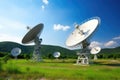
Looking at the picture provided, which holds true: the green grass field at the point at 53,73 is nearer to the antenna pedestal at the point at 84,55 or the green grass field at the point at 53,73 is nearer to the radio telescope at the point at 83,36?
the radio telescope at the point at 83,36

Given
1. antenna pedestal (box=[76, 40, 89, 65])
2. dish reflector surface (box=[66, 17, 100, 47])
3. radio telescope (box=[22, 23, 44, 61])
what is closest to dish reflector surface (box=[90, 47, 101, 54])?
radio telescope (box=[22, 23, 44, 61])

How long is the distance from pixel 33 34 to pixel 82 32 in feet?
77.1

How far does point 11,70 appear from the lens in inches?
1419

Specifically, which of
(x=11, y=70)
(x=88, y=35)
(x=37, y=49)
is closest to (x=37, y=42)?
(x=37, y=49)

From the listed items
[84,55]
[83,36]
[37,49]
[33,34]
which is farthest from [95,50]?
[83,36]

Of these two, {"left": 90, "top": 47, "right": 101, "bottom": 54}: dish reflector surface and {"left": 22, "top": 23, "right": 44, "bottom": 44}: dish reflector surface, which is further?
{"left": 90, "top": 47, "right": 101, "bottom": 54}: dish reflector surface

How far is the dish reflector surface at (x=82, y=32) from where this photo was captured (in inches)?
2800

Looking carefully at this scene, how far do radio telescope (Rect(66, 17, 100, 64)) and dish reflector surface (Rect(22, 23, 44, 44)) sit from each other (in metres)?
16.1

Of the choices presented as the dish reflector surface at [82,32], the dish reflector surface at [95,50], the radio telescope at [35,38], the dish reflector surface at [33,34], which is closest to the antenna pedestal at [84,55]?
the dish reflector surface at [82,32]

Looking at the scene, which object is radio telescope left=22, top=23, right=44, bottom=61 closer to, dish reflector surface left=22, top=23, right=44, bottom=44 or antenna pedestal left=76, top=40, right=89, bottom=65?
dish reflector surface left=22, top=23, right=44, bottom=44

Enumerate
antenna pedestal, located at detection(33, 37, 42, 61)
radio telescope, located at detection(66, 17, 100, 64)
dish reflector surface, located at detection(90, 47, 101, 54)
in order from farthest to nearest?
dish reflector surface, located at detection(90, 47, 101, 54), antenna pedestal, located at detection(33, 37, 42, 61), radio telescope, located at detection(66, 17, 100, 64)

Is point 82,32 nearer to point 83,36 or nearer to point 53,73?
point 83,36

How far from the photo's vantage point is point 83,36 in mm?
73312

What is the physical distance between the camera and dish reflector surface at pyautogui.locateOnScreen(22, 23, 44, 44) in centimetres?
8712
